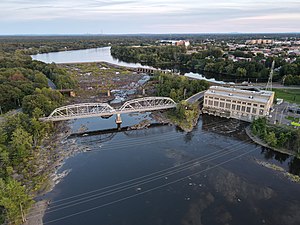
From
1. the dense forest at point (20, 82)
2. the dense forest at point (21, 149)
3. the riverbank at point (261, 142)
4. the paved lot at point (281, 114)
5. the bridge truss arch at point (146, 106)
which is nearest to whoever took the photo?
the dense forest at point (21, 149)

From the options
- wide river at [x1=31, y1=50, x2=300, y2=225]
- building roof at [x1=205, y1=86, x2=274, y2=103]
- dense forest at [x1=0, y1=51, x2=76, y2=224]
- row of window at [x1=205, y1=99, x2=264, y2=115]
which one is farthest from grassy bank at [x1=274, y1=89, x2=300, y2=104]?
dense forest at [x1=0, y1=51, x2=76, y2=224]

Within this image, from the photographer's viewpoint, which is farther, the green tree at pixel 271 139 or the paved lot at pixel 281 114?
the paved lot at pixel 281 114

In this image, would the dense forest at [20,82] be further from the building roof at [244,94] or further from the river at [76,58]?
the river at [76,58]

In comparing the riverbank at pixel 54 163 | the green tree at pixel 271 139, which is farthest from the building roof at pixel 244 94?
the riverbank at pixel 54 163

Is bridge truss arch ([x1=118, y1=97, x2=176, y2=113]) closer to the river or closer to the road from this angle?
the road

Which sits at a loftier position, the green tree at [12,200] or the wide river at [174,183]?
the green tree at [12,200]

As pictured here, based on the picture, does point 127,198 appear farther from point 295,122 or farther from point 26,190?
point 295,122

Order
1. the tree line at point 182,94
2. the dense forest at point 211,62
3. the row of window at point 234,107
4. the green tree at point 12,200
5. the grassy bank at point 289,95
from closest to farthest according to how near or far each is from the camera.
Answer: the green tree at point 12,200
the row of window at point 234,107
the tree line at point 182,94
the grassy bank at point 289,95
the dense forest at point 211,62
